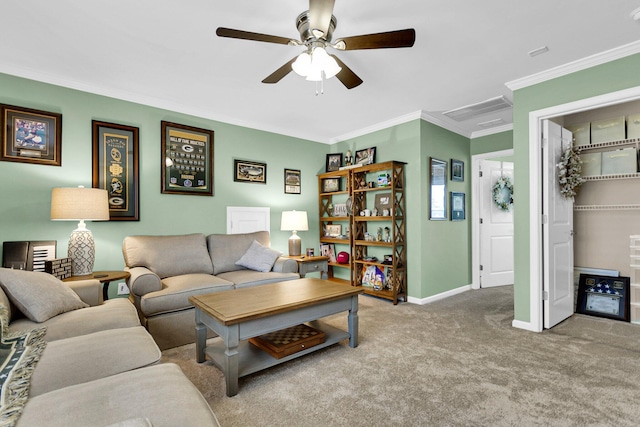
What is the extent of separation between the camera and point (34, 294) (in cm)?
185

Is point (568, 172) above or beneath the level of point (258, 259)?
above

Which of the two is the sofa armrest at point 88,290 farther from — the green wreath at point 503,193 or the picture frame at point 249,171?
the green wreath at point 503,193

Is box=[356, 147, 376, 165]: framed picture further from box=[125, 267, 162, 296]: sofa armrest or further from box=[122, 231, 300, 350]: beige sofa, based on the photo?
box=[125, 267, 162, 296]: sofa armrest

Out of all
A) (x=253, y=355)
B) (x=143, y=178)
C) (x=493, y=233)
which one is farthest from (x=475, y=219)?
(x=143, y=178)

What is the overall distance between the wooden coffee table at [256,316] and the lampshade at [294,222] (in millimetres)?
1534

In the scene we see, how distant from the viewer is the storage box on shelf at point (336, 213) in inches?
186

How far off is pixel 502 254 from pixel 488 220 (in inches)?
25.0

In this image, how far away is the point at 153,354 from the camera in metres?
1.49

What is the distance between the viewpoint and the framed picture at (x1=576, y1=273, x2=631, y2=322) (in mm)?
3199

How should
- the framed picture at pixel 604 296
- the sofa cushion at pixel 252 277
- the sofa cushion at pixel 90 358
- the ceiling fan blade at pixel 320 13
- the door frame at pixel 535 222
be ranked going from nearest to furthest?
the sofa cushion at pixel 90 358 → the ceiling fan blade at pixel 320 13 → the door frame at pixel 535 222 → the sofa cushion at pixel 252 277 → the framed picture at pixel 604 296

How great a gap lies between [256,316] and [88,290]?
4.63 ft

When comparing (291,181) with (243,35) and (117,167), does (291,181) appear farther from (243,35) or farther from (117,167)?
(243,35)

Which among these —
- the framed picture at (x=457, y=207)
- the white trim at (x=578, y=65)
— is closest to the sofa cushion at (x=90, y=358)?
the white trim at (x=578, y=65)

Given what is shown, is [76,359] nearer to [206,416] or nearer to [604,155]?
[206,416]
